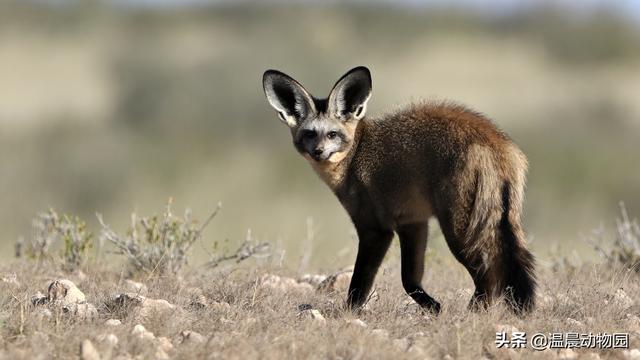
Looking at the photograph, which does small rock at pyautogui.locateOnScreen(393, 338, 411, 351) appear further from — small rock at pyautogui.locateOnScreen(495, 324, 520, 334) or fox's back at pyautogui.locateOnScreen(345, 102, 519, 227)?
fox's back at pyautogui.locateOnScreen(345, 102, 519, 227)

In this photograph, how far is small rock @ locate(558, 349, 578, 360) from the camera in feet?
19.6

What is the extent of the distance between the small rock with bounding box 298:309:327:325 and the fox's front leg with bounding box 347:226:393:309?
0.76 meters

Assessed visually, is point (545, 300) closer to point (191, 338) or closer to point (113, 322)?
point (191, 338)

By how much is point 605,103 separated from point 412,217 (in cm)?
2633

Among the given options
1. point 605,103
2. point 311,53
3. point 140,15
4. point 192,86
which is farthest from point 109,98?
point 140,15

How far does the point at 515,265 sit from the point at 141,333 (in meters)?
2.59

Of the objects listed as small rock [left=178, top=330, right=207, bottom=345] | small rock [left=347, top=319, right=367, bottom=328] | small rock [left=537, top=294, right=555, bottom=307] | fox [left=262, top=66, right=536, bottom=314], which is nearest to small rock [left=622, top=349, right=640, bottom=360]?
fox [left=262, top=66, right=536, bottom=314]

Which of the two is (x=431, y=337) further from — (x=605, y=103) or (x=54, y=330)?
(x=605, y=103)

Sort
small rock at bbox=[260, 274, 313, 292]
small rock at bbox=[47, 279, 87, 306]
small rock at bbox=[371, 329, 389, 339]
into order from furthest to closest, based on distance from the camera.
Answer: small rock at bbox=[260, 274, 313, 292] < small rock at bbox=[47, 279, 87, 306] < small rock at bbox=[371, 329, 389, 339]

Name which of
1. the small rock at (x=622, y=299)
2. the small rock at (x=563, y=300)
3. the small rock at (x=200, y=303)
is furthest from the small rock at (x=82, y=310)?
the small rock at (x=622, y=299)

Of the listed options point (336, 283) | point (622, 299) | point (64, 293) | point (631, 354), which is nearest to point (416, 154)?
point (336, 283)

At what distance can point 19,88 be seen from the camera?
35719 mm

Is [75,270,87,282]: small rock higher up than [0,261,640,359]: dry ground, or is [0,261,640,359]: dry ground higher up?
[0,261,640,359]: dry ground

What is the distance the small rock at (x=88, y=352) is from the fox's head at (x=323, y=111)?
2935 millimetres
